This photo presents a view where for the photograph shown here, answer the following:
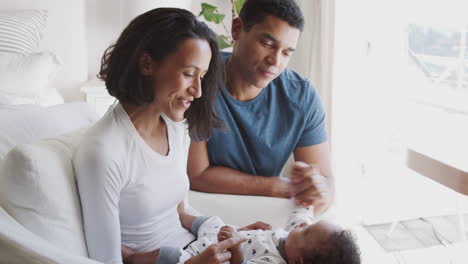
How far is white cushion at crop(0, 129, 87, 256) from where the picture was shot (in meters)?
0.91

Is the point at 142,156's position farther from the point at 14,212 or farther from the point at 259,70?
the point at 259,70

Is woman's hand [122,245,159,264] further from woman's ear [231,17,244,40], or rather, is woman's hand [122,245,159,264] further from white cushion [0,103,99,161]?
woman's ear [231,17,244,40]

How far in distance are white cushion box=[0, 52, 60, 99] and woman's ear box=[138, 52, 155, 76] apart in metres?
1.35

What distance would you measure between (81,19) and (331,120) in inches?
68.4

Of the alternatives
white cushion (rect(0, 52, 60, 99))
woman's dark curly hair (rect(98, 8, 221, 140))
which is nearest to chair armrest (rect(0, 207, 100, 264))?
woman's dark curly hair (rect(98, 8, 221, 140))

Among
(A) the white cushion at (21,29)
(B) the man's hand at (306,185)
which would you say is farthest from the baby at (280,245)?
(A) the white cushion at (21,29)

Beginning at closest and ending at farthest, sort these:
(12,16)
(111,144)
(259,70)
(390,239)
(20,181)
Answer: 1. (20,181)
2. (111,144)
3. (259,70)
4. (12,16)
5. (390,239)

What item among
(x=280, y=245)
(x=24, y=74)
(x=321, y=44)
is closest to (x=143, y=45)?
(x=280, y=245)

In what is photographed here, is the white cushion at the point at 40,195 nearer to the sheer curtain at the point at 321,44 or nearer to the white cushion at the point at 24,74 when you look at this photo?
the white cushion at the point at 24,74

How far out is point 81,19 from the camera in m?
3.01

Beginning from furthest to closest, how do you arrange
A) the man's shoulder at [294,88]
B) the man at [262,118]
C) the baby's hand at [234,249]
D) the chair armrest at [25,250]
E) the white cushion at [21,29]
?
1. the white cushion at [21,29]
2. the man's shoulder at [294,88]
3. the man at [262,118]
4. the baby's hand at [234,249]
5. the chair armrest at [25,250]

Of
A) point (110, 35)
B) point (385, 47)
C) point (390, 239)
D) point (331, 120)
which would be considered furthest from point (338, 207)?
point (110, 35)

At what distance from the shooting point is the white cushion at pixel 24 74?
224 centimetres

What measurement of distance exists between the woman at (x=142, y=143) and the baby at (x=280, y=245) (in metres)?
0.08
